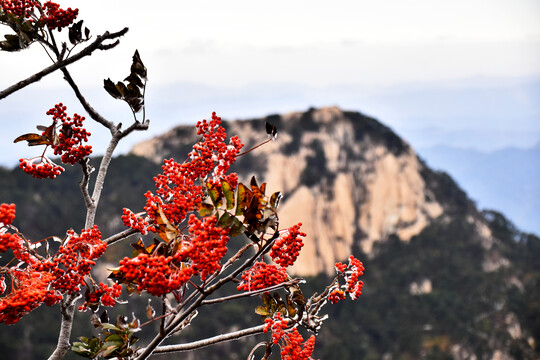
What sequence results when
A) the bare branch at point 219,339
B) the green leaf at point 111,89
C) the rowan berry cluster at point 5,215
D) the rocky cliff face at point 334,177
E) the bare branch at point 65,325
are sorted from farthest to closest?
the rocky cliff face at point 334,177 → the green leaf at point 111,89 → the bare branch at point 65,325 → the bare branch at point 219,339 → the rowan berry cluster at point 5,215

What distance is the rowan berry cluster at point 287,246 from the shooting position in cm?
194

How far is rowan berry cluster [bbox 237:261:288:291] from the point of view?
199 cm

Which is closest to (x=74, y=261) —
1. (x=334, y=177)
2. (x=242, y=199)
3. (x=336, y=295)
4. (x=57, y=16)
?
(x=242, y=199)

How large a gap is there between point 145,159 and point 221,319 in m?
15.1

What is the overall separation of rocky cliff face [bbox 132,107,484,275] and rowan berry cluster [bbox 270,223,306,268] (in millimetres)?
39043

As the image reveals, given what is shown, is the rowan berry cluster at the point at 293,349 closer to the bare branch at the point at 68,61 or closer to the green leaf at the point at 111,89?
the green leaf at the point at 111,89

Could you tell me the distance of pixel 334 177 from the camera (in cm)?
4566

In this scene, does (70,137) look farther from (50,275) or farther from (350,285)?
(350,285)

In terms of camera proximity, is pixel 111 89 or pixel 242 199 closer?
pixel 242 199

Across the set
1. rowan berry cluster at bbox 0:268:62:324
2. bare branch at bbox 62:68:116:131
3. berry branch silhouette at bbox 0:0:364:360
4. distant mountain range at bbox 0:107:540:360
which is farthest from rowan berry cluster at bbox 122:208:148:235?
distant mountain range at bbox 0:107:540:360

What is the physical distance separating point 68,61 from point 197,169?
68cm

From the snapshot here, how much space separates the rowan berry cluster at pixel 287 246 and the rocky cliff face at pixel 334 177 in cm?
3904

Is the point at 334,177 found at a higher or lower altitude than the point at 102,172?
lower

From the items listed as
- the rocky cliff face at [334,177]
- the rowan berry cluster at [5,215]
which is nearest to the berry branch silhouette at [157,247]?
the rowan berry cluster at [5,215]
